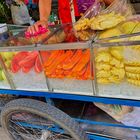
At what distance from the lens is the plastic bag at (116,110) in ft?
4.59

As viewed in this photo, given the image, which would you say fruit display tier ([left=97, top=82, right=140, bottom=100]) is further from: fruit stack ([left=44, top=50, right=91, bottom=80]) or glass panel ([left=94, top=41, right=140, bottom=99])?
fruit stack ([left=44, top=50, right=91, bottom=80])

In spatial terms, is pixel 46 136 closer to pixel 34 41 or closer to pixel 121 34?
pixel 34 41

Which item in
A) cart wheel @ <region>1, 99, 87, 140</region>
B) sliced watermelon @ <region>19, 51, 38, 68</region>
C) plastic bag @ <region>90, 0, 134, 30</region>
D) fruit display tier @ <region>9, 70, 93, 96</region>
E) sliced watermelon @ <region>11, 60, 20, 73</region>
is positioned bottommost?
cart wheel @ <region>1, 99, 87, 140</region>

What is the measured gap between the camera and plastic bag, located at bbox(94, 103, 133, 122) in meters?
1.40

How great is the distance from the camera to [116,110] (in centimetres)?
142

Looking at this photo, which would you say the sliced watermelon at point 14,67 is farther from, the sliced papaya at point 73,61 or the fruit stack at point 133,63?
the fruit stack at point 133,63

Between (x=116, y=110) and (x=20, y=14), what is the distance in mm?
2039

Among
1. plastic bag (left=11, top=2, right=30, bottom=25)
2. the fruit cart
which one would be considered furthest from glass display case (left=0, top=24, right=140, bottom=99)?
plastic bag (left=11, top=2, right=30, bottom=25)

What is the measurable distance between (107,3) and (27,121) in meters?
0.97

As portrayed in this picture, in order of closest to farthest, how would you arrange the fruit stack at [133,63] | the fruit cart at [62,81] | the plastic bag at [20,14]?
the fruit stack at [133,63], the fruit cart at [62,81], the plastic bag at [20,14]

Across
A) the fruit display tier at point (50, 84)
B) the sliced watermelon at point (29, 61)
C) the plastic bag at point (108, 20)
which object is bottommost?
the fruit display tier at point (50, 84)

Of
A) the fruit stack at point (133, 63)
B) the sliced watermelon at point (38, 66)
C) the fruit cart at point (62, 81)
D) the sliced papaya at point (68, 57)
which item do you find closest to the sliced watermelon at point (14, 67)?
the fruit cart at point (62, 81)

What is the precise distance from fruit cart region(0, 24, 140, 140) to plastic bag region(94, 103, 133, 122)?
5 cm

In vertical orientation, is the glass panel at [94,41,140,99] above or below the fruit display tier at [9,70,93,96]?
above
